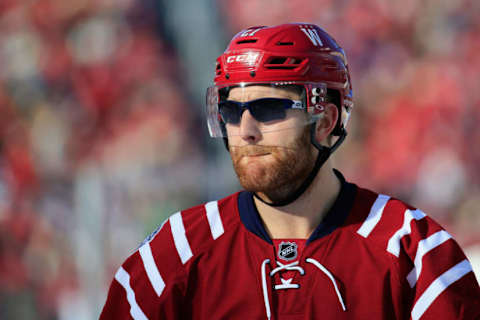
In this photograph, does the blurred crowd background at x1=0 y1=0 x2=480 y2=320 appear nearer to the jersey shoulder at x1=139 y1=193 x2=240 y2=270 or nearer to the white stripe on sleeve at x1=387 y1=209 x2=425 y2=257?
the jersey shoulder at x1=139 y1=193 x2=240 y2=270

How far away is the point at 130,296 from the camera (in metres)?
2.43

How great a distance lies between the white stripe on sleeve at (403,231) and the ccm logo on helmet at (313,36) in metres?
0.69

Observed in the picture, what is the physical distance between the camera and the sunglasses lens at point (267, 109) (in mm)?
2365

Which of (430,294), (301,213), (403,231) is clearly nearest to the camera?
(430,294)

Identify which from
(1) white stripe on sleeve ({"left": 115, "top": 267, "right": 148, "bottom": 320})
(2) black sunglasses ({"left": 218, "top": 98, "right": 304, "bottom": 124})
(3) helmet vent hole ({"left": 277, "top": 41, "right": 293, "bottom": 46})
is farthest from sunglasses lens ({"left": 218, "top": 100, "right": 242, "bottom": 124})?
(1) white stripe on sleeve ({"left": 115, "top": 267, "right": 148, "bottom": 320})

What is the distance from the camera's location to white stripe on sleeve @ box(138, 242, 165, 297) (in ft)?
7.82

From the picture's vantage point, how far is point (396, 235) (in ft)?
7.69

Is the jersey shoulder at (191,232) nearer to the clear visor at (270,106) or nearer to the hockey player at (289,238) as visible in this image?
the hockey player at (289,238)

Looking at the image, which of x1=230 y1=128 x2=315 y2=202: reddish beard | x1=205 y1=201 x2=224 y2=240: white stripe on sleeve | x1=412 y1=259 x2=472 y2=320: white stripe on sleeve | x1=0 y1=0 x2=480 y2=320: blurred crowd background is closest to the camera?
x1=412 y1=259 x2=472 y2=320: white stripe on sleeve

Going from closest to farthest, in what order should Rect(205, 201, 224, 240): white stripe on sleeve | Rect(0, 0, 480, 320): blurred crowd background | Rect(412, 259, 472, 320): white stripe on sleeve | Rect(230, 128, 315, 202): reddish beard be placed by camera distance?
Rect(412, 259, 472, 320): white stripe on sleeve → Rect(230, 128, 315, 202): reddish beard → Rect(205, 201, 224, 240): white stripe on sleeve → Rect(0, 0, 480, 320): blurred crowd background

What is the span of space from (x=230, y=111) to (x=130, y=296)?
76 centimetres

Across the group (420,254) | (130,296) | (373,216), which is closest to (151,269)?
(130,296)

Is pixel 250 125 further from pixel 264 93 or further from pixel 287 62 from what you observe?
pixel 287 62

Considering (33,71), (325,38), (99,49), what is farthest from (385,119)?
(325,38)
